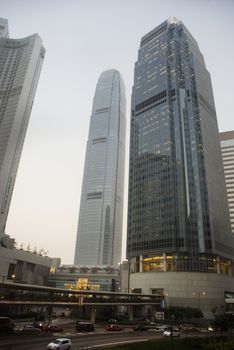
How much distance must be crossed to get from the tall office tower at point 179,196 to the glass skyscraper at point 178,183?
460mm

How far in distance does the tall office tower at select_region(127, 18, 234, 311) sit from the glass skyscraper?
460 mm

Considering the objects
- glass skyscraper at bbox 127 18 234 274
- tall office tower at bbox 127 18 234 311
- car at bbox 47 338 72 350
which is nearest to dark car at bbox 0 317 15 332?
car at bbox 47 338 72 350

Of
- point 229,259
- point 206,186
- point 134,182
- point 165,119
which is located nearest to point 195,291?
point 229,259

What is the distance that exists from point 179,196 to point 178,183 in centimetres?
720

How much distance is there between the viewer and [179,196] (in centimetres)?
15825

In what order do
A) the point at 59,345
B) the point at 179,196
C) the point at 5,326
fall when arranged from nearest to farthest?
1. the point at 59,345
2. the point at 5,326
3. the point at 179,196

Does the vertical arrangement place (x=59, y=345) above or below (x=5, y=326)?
below

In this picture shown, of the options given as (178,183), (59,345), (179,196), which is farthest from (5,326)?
(178,183)

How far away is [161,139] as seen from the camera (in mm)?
178625

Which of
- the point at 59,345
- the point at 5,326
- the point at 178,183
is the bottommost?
the point at 59,345

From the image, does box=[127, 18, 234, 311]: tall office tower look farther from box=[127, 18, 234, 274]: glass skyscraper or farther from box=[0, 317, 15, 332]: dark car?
box=[0, 317, 15, 332]: dark car

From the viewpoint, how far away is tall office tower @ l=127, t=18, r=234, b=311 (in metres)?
146

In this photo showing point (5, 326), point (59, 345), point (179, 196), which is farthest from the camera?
point (179, 196)

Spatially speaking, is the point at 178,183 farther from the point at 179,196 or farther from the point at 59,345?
the point at 59,345
